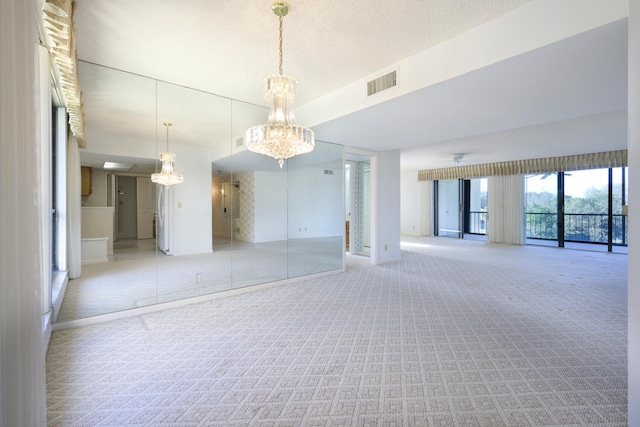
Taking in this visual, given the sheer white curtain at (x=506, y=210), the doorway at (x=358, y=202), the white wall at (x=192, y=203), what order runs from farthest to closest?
the sheer white curtain at (x=506, y=210) → the doorway at (x=358, y=202) → the white wall at (x=192, y=203)

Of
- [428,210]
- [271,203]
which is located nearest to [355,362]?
[271,203]

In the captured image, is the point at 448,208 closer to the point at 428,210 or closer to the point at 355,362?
the point at 428,210

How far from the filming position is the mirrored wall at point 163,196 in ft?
10.8

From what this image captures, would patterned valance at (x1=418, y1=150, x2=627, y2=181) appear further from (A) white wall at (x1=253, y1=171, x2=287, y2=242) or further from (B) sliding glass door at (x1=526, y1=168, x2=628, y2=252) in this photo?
(A) white wall at (x1=253, y1=171, x2=287, y2=242)

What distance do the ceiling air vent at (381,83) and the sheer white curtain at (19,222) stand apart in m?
2.89

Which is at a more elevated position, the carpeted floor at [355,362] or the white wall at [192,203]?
the white wall at [192,203]

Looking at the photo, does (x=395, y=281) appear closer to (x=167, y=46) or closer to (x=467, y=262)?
(x=467, y=262)

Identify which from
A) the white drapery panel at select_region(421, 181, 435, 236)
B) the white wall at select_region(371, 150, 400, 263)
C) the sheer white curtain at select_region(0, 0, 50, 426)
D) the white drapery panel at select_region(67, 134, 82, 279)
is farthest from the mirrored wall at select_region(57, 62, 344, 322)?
the white drapery panel at select_region(421, 181, 435, 236)

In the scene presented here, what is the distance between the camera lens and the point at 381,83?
3.29 m

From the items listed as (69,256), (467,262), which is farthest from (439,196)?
(69,256)

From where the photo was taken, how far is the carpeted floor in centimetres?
170

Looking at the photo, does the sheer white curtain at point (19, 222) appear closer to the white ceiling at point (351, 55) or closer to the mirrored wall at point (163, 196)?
the white ceiling at point (351, 55)

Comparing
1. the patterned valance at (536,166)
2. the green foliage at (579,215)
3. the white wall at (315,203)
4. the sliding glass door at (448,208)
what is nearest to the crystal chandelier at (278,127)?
the white wall at (315,203)

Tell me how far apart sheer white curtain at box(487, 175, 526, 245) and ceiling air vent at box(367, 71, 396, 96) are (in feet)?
26.5
